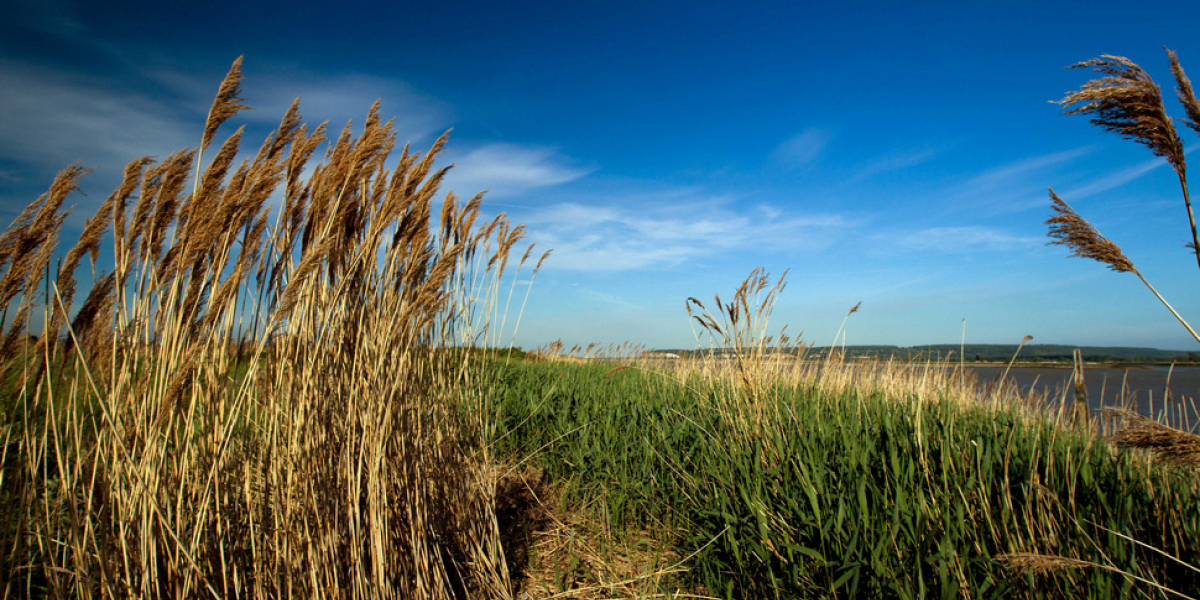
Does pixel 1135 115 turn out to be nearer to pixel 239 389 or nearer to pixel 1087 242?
pixel 1087 242

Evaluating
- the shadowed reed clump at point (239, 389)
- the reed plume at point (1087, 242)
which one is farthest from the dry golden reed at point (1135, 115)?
the shadowed reed clump at point (239, 389)

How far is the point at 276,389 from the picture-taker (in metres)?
1.91

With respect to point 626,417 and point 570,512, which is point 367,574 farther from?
point 626,417

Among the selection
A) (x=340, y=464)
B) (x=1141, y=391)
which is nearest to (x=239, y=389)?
(x=340, y=464)

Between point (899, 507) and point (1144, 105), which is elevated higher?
point (1144, 105)

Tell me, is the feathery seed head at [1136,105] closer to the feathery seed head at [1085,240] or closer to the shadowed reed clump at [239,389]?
the feathery seed head at [1085,240]

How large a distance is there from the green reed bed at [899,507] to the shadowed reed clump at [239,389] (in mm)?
1614

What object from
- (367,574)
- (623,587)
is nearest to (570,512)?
(623,587)

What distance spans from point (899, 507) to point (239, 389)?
271 centimetres

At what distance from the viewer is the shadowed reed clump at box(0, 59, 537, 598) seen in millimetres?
1625

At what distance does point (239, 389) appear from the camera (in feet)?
6.20

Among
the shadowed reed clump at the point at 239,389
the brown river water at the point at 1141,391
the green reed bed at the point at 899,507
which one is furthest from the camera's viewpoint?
the brown river water at the point at 1141,391

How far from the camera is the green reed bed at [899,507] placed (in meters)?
2.13

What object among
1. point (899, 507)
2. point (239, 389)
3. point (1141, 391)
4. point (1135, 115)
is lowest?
point (1141, 391)
